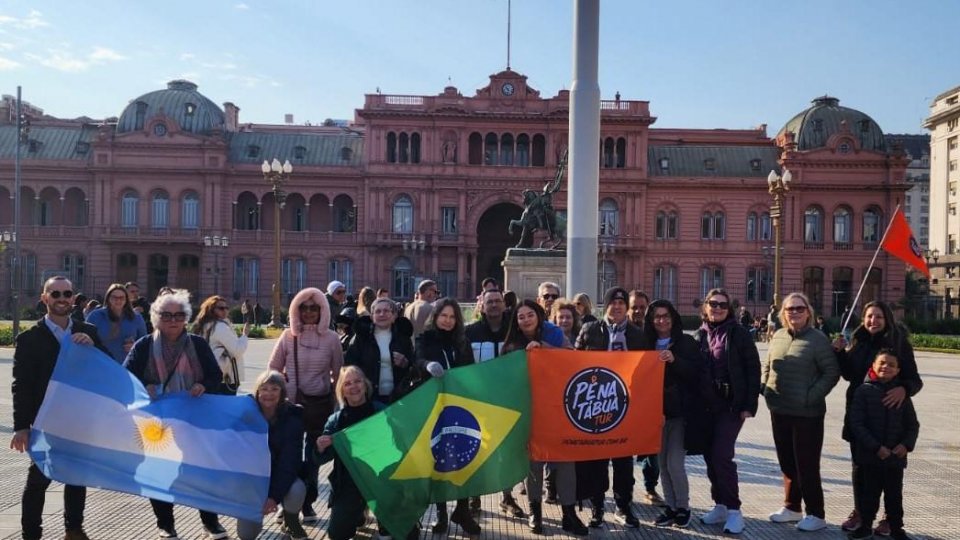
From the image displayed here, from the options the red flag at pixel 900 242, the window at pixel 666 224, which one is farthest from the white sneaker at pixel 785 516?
the window at pixel 666 224

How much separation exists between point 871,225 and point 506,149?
27.0m

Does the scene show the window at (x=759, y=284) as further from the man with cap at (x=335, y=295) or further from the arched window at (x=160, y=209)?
the man with cap at (x=335, y=295)

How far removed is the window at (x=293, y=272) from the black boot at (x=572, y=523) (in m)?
53.0

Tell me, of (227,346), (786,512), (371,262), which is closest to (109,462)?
(227,346)

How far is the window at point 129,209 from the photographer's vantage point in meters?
58.2

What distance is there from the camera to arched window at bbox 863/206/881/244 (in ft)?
196

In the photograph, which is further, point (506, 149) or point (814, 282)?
point (814, 282)

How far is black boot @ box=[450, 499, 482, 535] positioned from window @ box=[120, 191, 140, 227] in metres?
56.1

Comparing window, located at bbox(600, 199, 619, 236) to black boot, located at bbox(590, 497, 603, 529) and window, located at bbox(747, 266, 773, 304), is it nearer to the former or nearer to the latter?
window, located at bbox(747, 266, 773, 304)

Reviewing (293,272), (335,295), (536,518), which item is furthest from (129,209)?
(536,518)

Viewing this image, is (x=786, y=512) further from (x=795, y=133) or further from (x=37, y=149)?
(x=37, y=149)

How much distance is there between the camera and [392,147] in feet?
192

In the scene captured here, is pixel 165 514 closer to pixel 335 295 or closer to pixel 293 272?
pixel 335 295

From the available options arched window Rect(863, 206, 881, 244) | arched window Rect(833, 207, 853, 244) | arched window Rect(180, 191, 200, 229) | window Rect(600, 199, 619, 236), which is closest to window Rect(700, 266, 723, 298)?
window Rect(600, 199, 619, 236)
